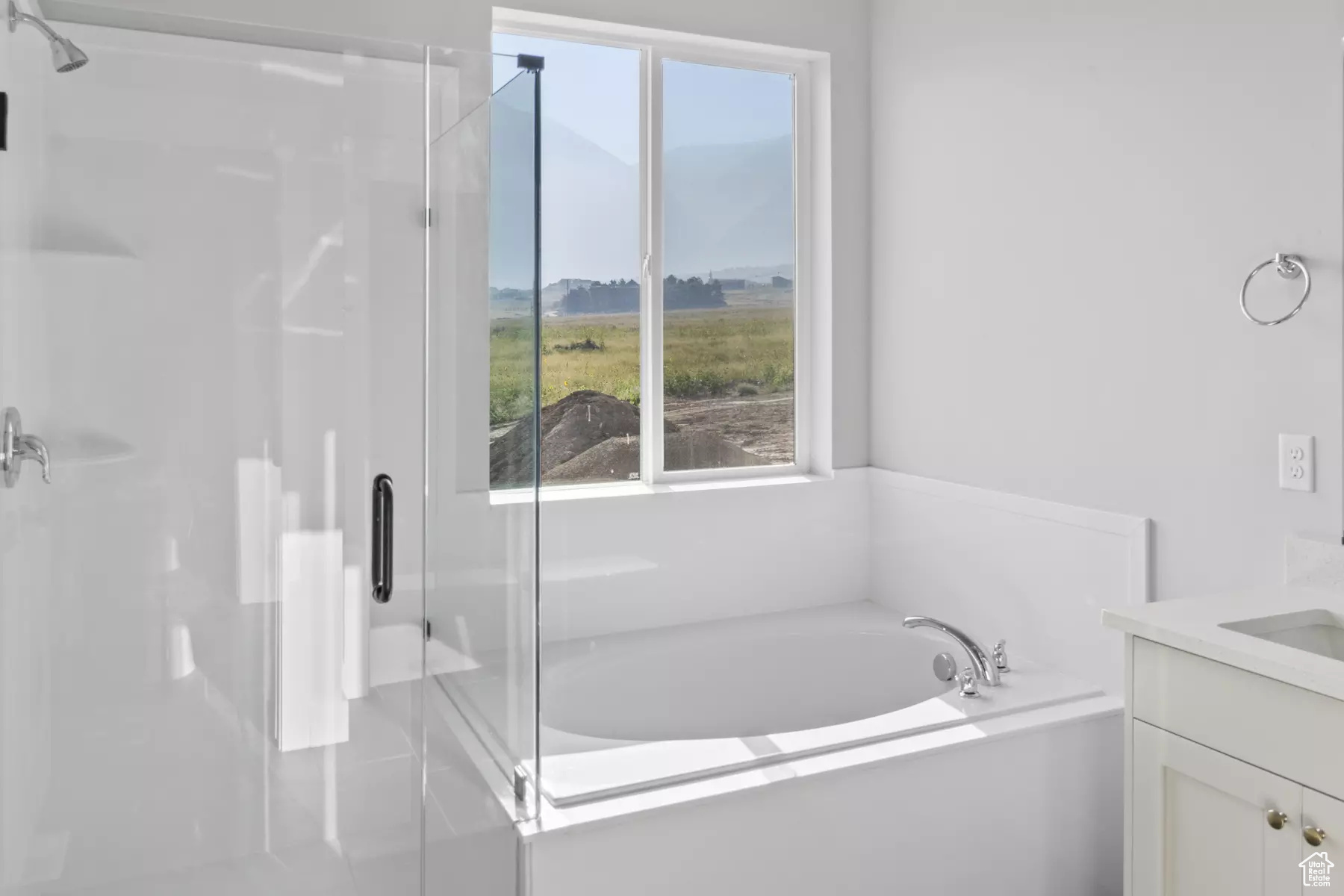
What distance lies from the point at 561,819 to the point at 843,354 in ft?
6.21

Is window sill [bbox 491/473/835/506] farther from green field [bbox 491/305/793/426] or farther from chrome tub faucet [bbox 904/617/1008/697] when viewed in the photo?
chrome tub faucet [bbox 904/617/1008/697]

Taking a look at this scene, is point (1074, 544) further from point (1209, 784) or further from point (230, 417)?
point (230, 417)

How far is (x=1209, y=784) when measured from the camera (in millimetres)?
1574

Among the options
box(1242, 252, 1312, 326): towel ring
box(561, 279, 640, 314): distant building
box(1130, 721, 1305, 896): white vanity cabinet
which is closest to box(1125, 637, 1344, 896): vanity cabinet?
box(1130, 721, 1305, 896): white vanity cabinet

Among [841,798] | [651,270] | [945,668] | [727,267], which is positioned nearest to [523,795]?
[841,798]

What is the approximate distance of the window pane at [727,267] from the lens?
3049 mm

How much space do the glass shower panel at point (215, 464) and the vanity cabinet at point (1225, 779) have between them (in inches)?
45.4

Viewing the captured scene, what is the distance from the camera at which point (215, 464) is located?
2113 mm

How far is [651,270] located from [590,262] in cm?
20

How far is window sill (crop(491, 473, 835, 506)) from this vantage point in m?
2.88

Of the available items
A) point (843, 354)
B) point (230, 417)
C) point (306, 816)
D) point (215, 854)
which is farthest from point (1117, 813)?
point (230, 417)

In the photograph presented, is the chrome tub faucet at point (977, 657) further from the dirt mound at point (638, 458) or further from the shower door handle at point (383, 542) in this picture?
the shower door handle at point (383, 542)

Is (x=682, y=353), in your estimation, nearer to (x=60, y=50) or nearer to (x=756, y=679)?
(x=756, y=679)

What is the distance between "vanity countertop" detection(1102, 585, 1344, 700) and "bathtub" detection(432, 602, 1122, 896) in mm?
493
